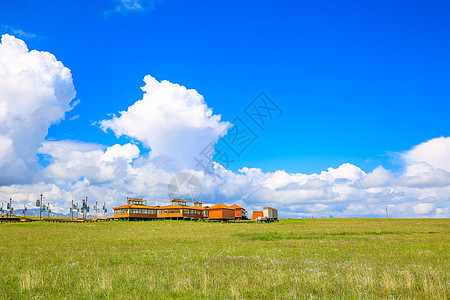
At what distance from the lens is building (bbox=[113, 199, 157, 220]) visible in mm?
113500

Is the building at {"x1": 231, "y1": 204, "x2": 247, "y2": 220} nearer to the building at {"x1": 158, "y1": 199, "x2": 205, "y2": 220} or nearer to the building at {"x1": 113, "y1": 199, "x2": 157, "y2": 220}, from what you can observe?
the building at {"x1": 158, "y1": 199, "x2": 205, "y2": 220}

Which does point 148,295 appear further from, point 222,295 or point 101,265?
point 101,265

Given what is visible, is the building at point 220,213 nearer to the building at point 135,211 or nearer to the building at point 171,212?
the building at point 171,212

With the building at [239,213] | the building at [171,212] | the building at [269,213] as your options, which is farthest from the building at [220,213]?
the building at [239,213]

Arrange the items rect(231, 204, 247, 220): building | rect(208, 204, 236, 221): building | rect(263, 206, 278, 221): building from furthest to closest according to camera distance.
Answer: rect(231, 204, 247, 220): building, rect(208, 204, 236, 221): building, rect(263, 206, 278, 221): building

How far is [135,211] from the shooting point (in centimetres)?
11462

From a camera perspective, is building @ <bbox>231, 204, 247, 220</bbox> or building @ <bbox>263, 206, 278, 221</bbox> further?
building @ <bbox>231, 204, 247, 220</bbox>

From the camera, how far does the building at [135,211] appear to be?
114 meters

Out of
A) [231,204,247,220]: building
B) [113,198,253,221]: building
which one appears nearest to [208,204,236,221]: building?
[113,198,253,221]: building

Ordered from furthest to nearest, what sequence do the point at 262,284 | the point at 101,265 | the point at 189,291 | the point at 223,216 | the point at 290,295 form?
the point at 223,216
the point at 101,265
the point at 262,284
the point at 189,291
the point at 290,295

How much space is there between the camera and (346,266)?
16.0m

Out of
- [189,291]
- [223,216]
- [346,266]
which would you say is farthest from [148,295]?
[223,216]

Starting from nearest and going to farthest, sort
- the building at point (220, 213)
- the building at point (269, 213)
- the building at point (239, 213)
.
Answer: the building at point (269, 213) → the building at point (220, 213) → the building at point (239, 213)

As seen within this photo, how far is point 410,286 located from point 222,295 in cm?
688
